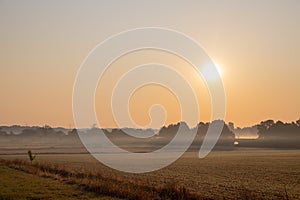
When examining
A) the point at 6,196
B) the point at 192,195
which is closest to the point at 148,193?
the point at 192,195

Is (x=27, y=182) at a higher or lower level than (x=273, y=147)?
lower

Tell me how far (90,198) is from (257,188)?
44.4ft

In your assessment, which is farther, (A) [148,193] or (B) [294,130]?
(B) [294,130]

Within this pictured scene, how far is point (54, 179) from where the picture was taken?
1321 inches

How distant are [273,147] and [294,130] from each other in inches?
2145

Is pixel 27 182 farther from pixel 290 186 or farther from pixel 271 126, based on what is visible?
pixel 271 126

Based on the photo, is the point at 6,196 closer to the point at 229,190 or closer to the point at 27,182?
the point at 27,182

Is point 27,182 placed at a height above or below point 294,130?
below

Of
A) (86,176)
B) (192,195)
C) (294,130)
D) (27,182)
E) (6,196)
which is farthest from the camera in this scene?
(294,130)

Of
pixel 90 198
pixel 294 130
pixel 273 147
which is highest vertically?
pixel 294 130

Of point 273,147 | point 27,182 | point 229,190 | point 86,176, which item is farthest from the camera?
point 273,147

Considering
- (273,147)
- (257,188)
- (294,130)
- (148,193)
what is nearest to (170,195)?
(148,193)

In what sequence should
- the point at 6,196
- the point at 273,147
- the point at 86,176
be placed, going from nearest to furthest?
1. the point at 6,196
2. the point at 86,176
3. the point at 273,147

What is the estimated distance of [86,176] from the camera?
33125mm
